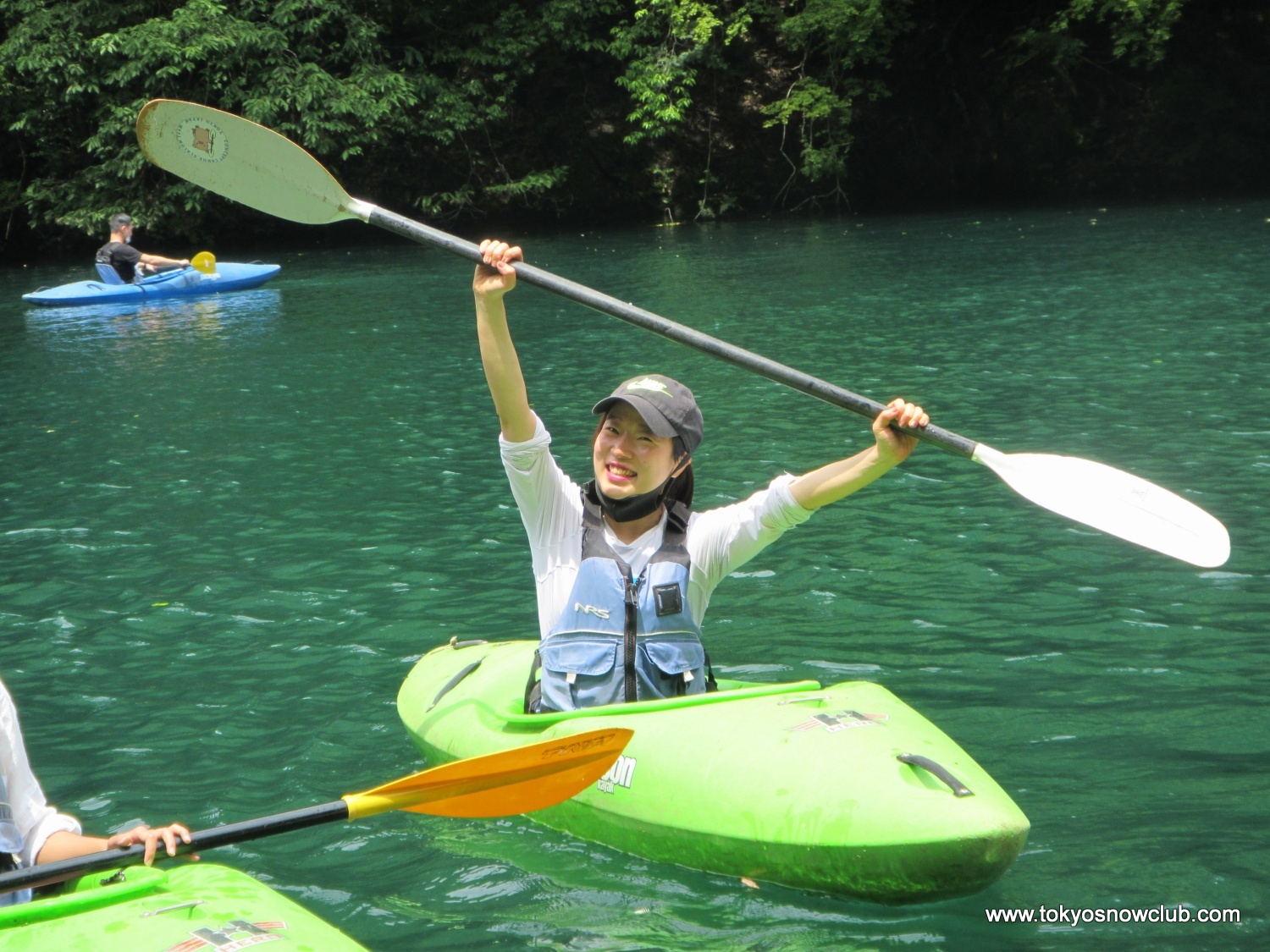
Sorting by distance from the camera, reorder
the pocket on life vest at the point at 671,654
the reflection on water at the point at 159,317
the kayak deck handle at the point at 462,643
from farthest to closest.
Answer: the reflection on water at the point at 159,317 → the kayak deck handle at the point at 462,643 → the pocket on life vest at the point at 671,654

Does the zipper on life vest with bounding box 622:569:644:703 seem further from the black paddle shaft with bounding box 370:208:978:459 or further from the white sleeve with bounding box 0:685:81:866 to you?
the white sleeve with bounding box 0:685:81:866

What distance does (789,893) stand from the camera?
286 centimetres

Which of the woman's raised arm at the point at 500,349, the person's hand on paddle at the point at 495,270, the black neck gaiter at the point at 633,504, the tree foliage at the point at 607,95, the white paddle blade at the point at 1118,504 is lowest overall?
the white paddle blade at the point at 1118,504

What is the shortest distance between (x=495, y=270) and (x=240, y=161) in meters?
1.29

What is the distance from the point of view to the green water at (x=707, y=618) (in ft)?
9.81

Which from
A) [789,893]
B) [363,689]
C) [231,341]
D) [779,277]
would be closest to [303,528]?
[363,689]

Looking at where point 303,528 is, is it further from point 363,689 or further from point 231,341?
point 231,341

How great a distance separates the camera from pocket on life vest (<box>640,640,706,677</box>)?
3.15 m

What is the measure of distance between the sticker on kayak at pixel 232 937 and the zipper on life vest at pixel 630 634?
1.19 meters

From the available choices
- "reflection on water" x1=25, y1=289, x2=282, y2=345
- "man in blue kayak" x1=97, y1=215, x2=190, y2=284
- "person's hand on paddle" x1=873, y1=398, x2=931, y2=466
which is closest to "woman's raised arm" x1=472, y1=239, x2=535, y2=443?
"person's hand on paddle" x1=873, y1=398, x2=931, y2=466

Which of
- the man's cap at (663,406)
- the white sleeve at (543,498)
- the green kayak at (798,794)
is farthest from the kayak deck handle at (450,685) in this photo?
the man's cap at (663,406)

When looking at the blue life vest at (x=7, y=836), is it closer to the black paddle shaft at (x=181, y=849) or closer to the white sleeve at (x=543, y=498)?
the black paddle shaft at (x=181, y=849)

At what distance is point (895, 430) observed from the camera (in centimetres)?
308

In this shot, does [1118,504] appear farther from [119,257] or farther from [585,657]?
[119,257]
